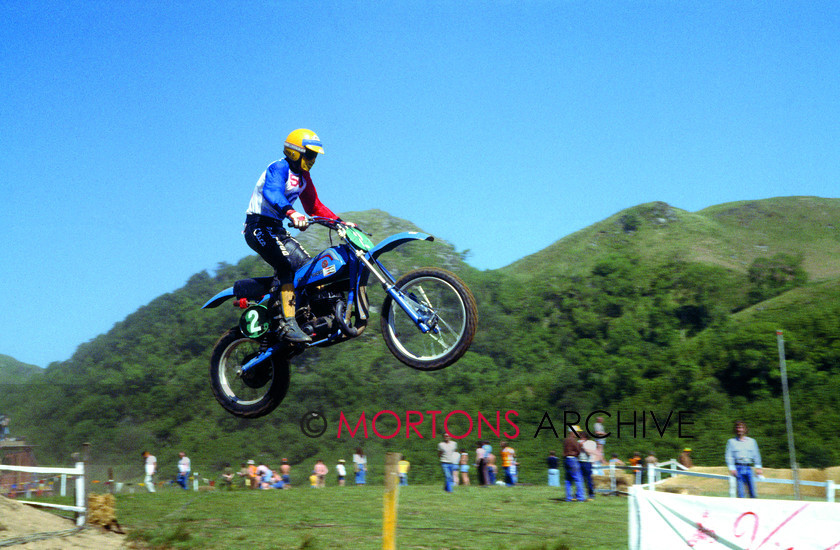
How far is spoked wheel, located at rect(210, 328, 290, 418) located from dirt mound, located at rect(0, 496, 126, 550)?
4679 millimetres

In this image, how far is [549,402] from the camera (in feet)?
173

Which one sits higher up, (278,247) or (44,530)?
(278,247)

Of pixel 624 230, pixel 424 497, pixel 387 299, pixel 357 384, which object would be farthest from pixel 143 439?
Answer: pixel 624 230

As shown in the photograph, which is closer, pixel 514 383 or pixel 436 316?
pixel 436 316

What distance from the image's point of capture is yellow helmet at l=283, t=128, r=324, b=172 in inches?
356

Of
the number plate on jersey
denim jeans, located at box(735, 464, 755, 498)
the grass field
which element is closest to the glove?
the number plate on jersey

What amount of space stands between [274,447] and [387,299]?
4186 cm

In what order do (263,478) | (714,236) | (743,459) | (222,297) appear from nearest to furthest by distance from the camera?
1. (222,297)
2. (743,459)
3. (263,478)
4. (714,236)

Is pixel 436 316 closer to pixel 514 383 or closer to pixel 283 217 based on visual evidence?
pixel 283 217

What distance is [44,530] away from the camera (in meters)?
13.1

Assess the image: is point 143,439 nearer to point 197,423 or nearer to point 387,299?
point 197,423

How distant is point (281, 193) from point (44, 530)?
26.7ft

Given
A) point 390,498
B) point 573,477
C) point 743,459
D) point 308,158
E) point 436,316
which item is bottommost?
point 573,477

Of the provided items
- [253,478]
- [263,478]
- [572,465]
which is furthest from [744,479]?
[253,478]
